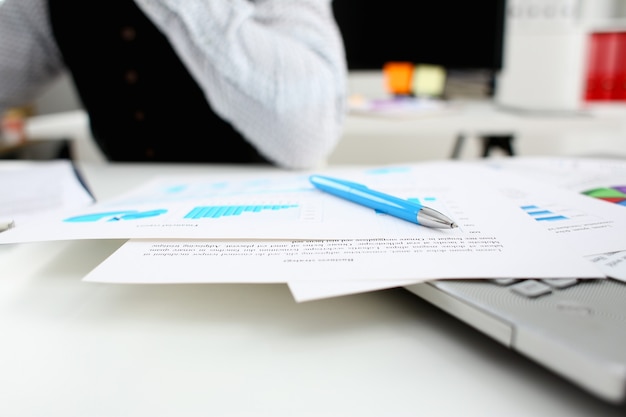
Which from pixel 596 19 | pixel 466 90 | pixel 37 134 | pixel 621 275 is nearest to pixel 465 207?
pixel 621 275

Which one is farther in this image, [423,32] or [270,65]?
[423,32]

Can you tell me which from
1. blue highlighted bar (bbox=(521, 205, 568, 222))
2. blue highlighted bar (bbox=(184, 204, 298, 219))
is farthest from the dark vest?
blue highlighted bar (bbox=(521, 205, 568, 222))

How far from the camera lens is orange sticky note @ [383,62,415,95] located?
1.39m

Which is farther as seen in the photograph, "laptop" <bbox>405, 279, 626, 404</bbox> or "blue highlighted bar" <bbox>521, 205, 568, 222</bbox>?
"blue highlighted bar" <bbox>521, 205, 568, 222</bbox>

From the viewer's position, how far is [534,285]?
22 centimetres

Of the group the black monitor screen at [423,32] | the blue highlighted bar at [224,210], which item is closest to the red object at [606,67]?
the black monitor screen at [423,32]

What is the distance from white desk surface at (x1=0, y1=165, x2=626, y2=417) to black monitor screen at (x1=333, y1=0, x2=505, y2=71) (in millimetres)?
1056

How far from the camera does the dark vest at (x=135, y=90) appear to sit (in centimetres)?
70

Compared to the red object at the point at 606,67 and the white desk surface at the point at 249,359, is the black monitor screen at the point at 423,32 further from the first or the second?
the white desk surface at the point at 249,359

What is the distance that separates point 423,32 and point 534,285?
1.12 metres

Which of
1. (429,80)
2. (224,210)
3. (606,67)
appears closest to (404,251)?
(224,210)

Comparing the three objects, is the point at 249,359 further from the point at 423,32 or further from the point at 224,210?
the point at 423,32

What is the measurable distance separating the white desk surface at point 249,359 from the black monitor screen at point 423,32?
41.6 inches

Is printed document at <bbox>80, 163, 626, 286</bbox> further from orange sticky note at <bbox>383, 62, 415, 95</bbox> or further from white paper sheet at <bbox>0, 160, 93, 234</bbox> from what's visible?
orange sticky note at <bbox>383, 62, 415, 95</bbox>
